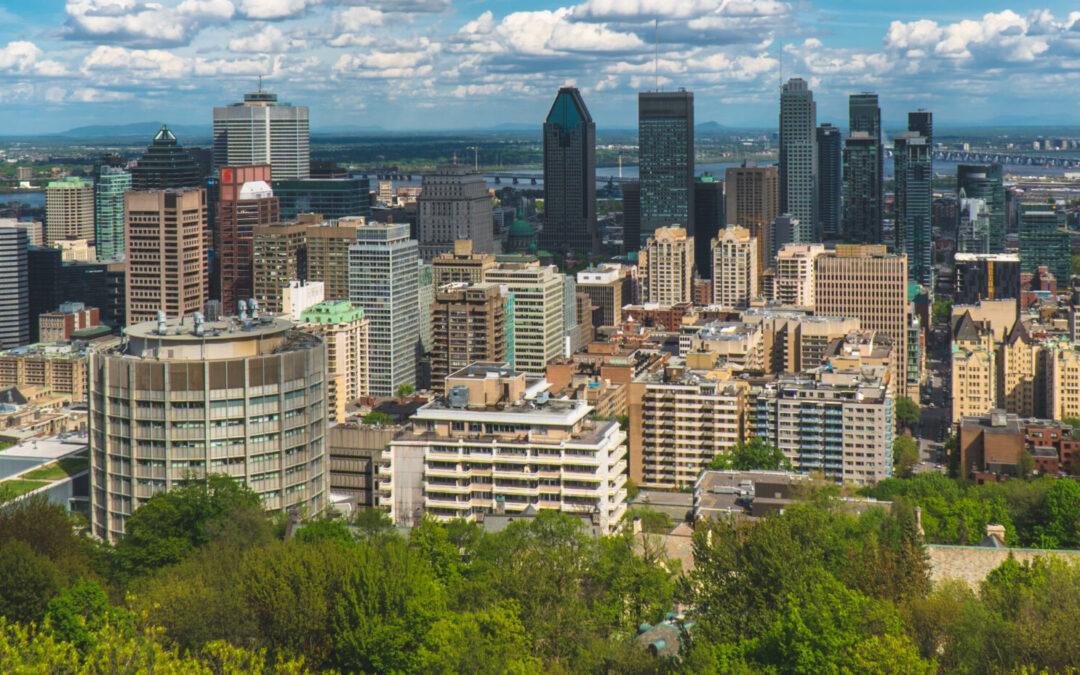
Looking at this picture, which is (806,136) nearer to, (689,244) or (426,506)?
(689,244)

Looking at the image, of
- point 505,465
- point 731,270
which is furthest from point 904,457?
point 731,270

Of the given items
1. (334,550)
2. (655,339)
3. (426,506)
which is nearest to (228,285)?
(655,339)

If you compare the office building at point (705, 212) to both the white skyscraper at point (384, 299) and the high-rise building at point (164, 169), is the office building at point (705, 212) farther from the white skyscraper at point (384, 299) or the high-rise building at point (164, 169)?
the white skyscraper at point (384, 299)

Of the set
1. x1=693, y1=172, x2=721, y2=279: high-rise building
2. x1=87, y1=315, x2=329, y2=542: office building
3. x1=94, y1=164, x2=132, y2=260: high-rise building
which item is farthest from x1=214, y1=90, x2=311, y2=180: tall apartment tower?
x1=87, y1=315, x2=329, y2=542: office building

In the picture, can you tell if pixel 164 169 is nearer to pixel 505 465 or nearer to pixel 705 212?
pixel 705 212

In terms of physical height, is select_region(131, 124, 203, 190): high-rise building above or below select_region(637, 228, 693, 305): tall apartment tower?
above

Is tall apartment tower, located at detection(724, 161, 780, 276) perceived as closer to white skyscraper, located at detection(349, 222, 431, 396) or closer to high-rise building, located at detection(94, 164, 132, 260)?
high-rise building, located at detection(94, 164, 132, 260)
